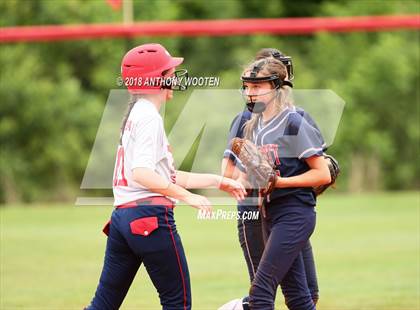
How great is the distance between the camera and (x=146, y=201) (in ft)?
15.0

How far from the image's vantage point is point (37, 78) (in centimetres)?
1805

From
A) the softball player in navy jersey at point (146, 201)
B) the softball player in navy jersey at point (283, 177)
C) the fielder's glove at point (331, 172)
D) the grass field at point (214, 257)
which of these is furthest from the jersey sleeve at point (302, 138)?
the grass field at point (214, 257)

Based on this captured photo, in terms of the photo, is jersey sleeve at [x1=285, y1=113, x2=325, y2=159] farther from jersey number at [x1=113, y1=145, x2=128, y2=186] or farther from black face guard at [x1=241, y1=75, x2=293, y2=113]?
jersey number at [x1=113, y1=145, x2=128, y2=186]

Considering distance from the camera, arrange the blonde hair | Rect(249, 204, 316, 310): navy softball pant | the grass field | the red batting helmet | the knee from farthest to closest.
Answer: the grass field
the blonde hair
the knee
Rect(249, 204, 316, 310): navy softball pant
the red batting helmet

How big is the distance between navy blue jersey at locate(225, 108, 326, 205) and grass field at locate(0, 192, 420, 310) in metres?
2.16

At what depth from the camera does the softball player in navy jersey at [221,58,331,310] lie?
491 cm

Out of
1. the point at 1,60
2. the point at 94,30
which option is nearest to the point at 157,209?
the point at 94,30

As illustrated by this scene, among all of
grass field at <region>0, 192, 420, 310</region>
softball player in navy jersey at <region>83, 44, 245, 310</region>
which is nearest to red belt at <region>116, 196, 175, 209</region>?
softball player in navy jersey at <region>83, 44, 245, 310</region>

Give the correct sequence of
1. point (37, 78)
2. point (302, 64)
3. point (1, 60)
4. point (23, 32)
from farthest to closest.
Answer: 1. point (302, 64)
2. point (37, 78)
3. point (1, 60)
4. point (23, 32)

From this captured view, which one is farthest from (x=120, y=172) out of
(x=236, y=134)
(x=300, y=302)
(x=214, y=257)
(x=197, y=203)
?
(x=214, y=257)

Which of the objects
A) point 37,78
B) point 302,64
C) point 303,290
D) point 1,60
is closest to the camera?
point 303,290

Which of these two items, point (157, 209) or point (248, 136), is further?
point (248, 136)

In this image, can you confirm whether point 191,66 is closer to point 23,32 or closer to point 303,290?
point 23,32

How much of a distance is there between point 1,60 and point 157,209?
13.2 meters
